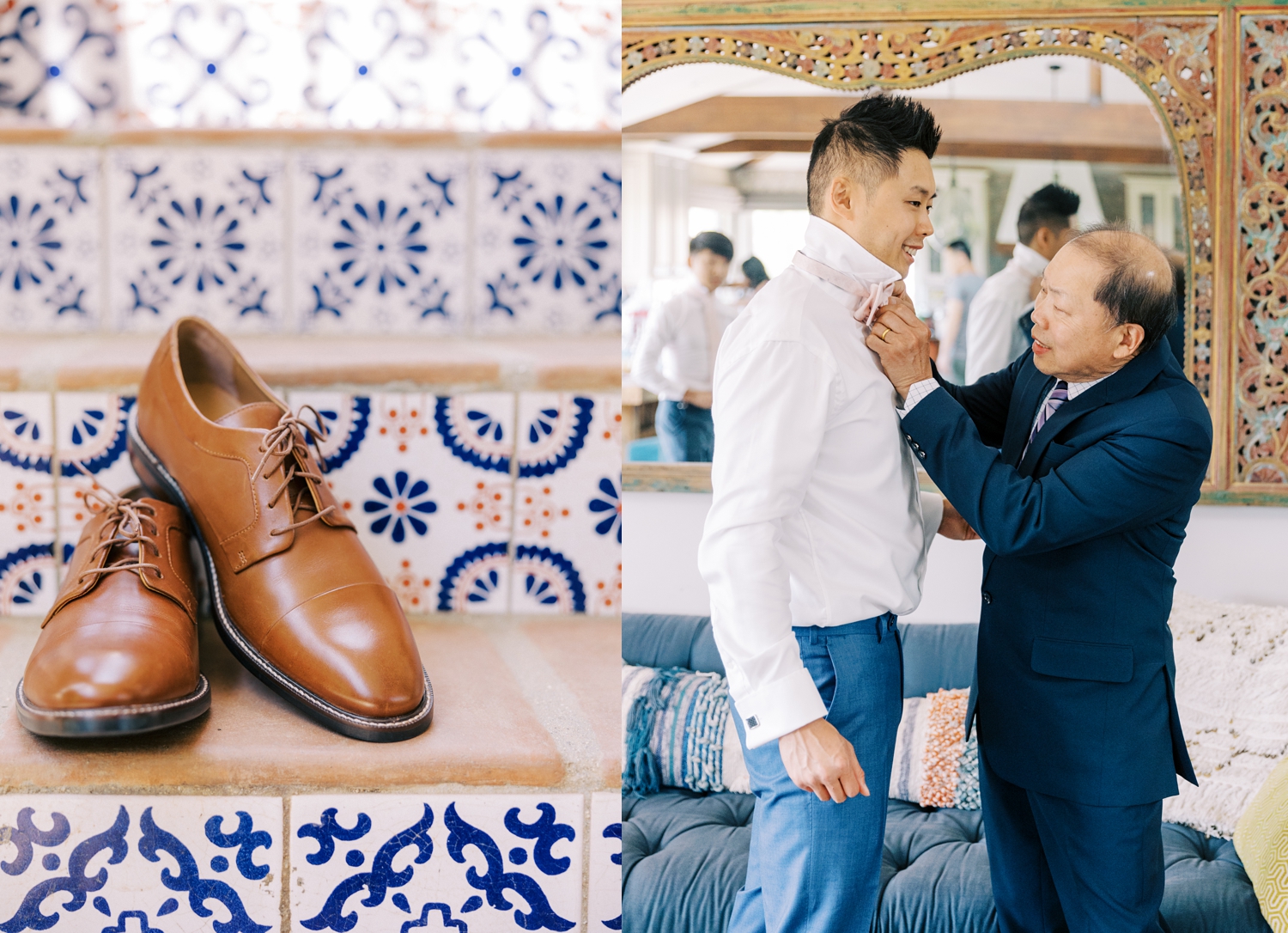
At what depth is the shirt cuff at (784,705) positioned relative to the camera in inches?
34.7

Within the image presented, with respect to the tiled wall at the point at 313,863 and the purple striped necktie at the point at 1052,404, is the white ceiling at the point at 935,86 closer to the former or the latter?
the purple striped necktie at the point at 1052,404

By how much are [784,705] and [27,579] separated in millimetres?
991

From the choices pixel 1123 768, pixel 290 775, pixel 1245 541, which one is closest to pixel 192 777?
pixel 290 775

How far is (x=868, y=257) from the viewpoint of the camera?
100cm

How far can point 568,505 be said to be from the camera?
132cm

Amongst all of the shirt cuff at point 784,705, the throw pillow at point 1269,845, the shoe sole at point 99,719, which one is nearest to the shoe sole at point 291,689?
the shoe sole at point 99,719

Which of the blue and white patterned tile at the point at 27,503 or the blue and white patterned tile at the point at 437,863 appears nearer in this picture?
the blue and white patterned tile at the point at 437,863

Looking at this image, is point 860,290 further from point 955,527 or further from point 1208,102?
point 1208,102

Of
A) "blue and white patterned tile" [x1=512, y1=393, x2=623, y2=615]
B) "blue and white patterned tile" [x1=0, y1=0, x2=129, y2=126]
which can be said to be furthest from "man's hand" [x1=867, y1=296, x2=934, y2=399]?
"blue and white patterned tile" [x1=0, y1=0, x2=129, y2=126]

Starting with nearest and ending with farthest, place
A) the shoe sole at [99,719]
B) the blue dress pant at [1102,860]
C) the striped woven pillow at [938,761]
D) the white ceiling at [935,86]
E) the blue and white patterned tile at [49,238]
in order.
→ the shoe sole at [99,719] → the blue dress pant at [1102,860] → the blue and white patterned tile at [49,238] → the striped woven pillow at [938,761] → the white ceiling at [935,86]

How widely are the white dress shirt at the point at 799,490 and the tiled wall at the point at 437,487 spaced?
39cm

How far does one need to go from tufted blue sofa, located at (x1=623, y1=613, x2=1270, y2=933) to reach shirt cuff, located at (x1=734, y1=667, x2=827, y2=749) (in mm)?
755

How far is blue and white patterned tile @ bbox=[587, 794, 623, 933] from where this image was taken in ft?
3.03

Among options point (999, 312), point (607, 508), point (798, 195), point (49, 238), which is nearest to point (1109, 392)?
point (607, 508)
